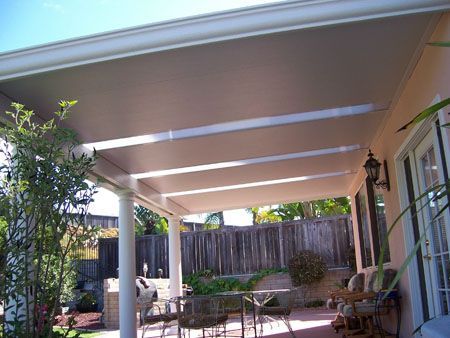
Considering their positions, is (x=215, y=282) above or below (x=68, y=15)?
below

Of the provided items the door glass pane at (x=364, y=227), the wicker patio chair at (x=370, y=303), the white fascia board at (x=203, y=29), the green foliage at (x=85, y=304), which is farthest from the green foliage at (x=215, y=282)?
the white fascia board at (x=203, y=29)

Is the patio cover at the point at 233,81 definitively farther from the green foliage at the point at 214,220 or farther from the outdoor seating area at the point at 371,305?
the green foliage at the point at 214,220

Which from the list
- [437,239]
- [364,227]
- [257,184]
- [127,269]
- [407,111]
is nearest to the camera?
[437,239]

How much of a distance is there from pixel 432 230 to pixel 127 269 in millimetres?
4489

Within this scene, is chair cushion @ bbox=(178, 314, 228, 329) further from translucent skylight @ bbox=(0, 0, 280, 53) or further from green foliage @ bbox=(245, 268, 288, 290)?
green foliage @ bbox=(245, 268, 288, 290)

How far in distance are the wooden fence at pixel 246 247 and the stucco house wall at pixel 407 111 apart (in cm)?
679

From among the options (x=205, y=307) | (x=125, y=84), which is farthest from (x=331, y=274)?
(x=125, y=84)

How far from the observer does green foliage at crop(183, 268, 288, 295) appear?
13.9 meters

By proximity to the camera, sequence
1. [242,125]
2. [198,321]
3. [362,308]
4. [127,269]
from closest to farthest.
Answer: [242,125] < [362,308] < [198,321] < [127,269]

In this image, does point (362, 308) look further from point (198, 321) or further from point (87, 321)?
point (87, 321)

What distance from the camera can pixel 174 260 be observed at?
36.8 feet

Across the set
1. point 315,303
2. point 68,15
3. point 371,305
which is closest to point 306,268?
point 315,303

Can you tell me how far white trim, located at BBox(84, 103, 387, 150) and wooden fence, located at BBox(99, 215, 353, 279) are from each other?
8.40 m

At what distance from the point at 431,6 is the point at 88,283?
44.3 feet
